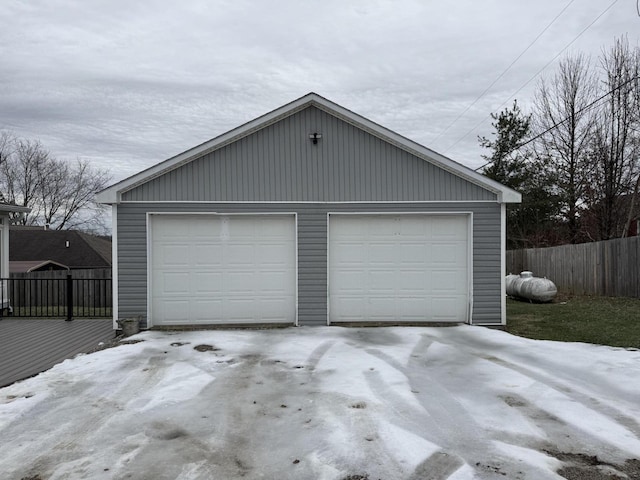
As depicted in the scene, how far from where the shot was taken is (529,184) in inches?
967

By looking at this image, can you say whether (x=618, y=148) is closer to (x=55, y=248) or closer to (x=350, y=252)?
(x=350, y=252)

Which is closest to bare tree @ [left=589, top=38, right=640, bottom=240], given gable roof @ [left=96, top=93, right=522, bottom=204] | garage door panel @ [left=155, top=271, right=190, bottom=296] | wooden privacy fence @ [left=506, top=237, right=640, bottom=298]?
wooden privacy fence @ [left=506, top=237, right=640, bottom=298]

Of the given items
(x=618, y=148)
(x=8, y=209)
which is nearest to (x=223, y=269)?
(x=8, y=209)

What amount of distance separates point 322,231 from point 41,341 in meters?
5.40

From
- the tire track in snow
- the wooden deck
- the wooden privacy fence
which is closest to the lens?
the tire track in snow

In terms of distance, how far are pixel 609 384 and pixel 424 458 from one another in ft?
10.6

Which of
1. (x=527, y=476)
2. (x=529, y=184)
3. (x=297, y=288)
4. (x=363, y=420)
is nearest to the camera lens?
(x=527, y=476)

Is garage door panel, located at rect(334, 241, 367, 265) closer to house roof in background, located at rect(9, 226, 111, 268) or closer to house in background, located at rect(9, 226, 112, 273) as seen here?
house in background, located at rect(9, 226, 112, 273)

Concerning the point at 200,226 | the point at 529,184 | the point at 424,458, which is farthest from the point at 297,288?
the point at 529,184

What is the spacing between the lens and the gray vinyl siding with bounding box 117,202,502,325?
31.2 feet

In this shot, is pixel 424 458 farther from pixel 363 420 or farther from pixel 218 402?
pixel 218 402

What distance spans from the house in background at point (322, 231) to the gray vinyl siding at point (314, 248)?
2 cm

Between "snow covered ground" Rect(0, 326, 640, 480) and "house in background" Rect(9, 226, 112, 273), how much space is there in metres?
20.7

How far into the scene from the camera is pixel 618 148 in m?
18.3
